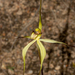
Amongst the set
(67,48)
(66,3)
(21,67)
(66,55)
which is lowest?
(21,67)


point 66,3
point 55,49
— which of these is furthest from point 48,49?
point 66,3

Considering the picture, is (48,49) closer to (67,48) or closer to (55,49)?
(55,49)

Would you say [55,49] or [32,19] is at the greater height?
[32,19]

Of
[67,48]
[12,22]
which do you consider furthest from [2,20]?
[67,48]

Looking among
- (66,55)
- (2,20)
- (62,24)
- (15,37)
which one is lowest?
(66,55)

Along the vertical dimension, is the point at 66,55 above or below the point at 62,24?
below

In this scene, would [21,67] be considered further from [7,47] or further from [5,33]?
[5,33]
